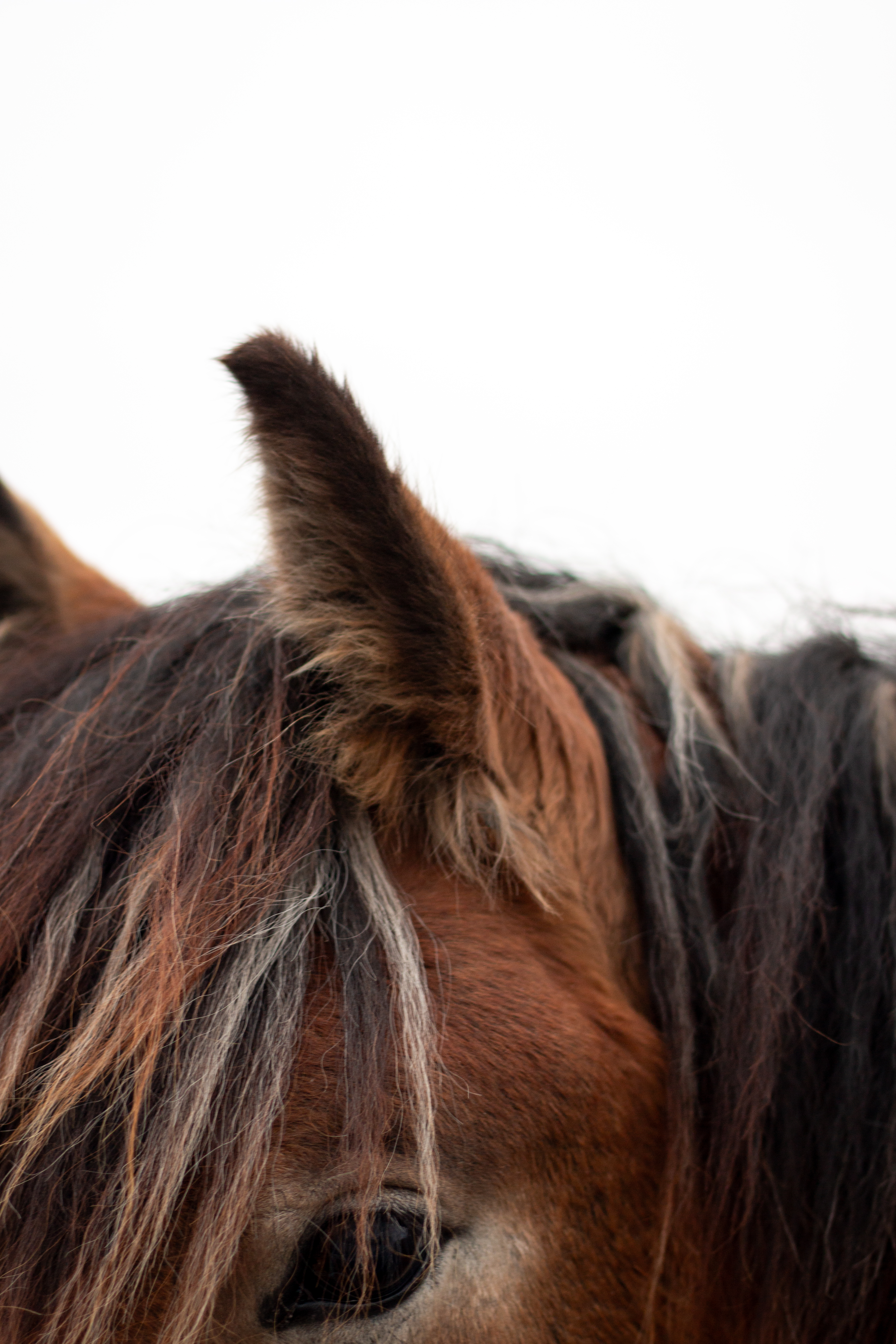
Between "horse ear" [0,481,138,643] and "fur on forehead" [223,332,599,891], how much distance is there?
814 millimetres

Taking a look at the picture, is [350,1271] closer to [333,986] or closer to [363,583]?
[333,986]

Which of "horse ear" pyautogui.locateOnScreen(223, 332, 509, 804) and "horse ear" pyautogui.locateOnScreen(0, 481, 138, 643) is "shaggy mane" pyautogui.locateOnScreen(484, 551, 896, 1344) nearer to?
"horse ear" pyautogui.locateOnScreen(223, 332, 509, 804)

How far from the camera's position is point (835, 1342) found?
1.16 meters

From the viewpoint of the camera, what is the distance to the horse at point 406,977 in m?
0.93

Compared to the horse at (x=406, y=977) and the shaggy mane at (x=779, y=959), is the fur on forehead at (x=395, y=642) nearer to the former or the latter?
the horse at (x=406, y=977)

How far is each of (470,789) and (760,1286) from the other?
29.7 inches

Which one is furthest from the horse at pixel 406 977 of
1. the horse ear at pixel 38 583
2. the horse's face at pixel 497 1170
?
the horse ear at pixel 38 583

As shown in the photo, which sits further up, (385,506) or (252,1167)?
Answer: (385,506)

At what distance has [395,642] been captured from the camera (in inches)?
42.4

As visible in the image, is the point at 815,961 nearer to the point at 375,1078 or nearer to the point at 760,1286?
the point at 760,1286

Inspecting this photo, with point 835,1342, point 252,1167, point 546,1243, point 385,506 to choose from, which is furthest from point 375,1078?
point 835,1342

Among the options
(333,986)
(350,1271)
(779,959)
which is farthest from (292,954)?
(779,959)

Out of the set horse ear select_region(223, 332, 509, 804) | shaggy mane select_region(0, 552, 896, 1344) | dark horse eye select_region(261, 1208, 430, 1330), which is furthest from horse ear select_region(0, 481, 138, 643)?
dark horse eye select_region(261, 1208, 430, 1330)

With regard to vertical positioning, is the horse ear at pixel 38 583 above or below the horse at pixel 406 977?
above
